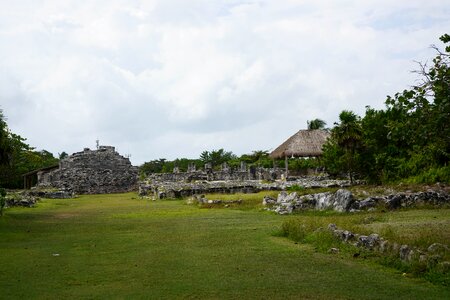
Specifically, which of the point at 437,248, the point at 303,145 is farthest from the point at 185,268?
the point at 303,145

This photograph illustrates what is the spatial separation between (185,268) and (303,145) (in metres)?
39.7

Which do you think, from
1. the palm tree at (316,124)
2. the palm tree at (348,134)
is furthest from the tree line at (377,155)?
the palm tree at (316,124)

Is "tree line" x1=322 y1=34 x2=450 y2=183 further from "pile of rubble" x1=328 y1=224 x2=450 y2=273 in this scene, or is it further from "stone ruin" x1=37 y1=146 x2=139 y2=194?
"stone ruin" x1=37 y1=146 x2=139 y2=194

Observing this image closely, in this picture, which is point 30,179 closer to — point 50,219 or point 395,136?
point 50,219

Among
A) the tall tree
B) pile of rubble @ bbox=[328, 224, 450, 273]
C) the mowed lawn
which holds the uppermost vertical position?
the tall tree

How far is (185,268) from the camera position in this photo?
9805 mm

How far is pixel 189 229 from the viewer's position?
15906 millimetres

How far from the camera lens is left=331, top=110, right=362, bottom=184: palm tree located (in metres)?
34.8

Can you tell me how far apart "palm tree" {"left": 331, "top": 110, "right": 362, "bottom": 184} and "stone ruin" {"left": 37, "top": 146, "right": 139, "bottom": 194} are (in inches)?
998

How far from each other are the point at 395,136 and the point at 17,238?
32.3 feet

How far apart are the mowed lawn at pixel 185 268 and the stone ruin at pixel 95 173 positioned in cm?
3715

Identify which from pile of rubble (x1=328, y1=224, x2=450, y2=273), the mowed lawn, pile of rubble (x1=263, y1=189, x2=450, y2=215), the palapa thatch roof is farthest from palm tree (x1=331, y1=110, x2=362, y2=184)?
pile of rubble (x1=328, y1=224, x2=450, y2=273)

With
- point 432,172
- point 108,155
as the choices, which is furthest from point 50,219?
point 108,155

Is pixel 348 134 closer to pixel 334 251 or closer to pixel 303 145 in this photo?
→ pixel 303 145
